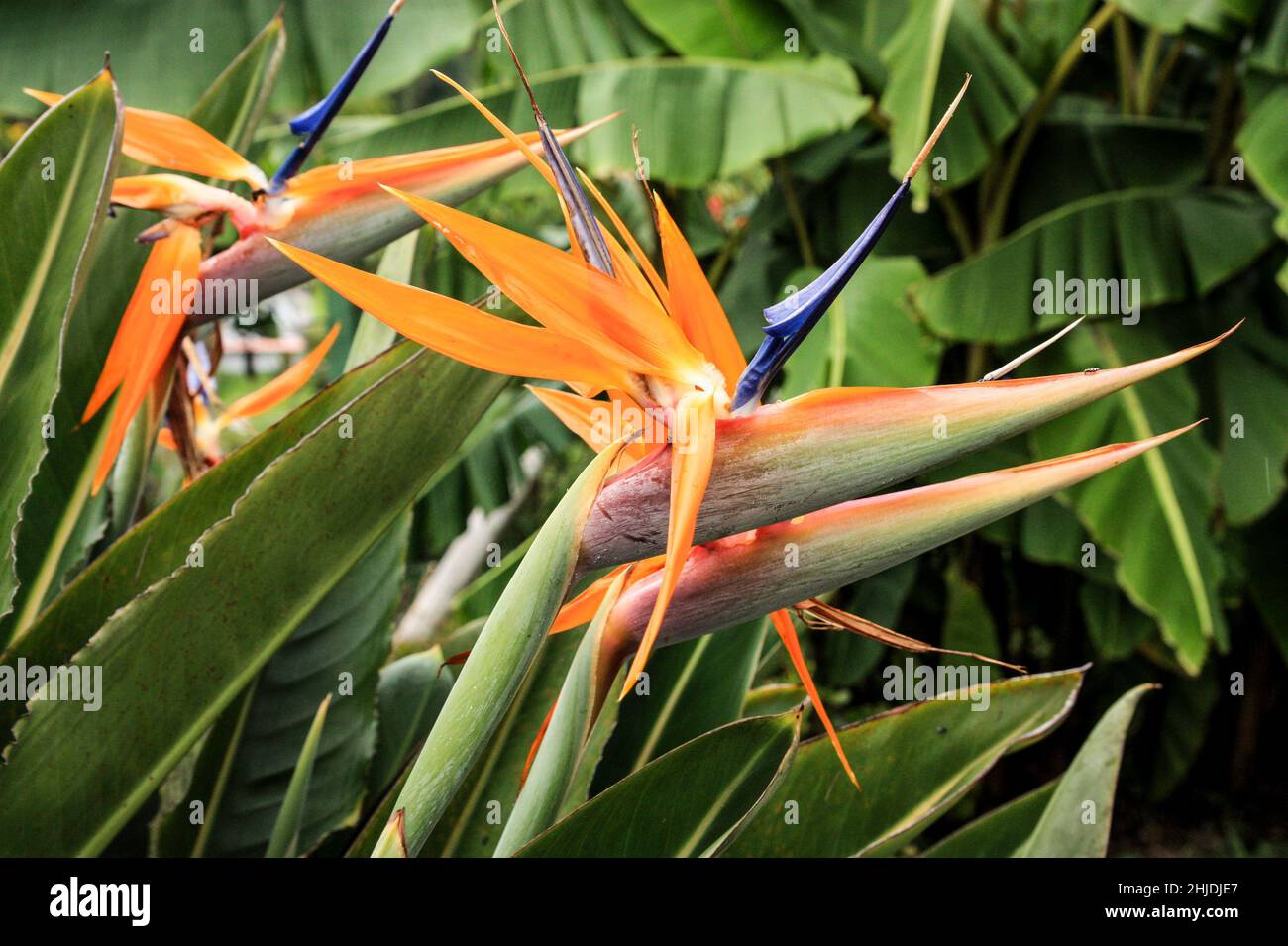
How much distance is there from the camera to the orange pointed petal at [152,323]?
384 mm

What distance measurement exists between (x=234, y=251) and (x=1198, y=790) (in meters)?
2.75

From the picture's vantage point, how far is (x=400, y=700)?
1.80 feet

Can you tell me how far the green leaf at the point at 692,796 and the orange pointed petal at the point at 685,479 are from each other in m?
0.11

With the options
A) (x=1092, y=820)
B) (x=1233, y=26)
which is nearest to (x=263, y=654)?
(x=1092, y=820)

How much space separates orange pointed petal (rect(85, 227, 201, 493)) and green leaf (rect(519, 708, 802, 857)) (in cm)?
22

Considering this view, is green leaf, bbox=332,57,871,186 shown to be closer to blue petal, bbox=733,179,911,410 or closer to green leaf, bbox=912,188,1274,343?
green leaf, bbox=912,188,1274,343

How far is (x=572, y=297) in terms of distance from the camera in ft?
0.84

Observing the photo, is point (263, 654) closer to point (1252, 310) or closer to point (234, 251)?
point (234, 251)

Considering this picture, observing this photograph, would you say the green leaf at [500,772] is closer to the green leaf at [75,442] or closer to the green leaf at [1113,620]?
the green leaf at [75,442]

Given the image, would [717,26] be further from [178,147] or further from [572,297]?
[572,297]

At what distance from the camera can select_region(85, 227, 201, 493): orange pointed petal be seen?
15.1 inches

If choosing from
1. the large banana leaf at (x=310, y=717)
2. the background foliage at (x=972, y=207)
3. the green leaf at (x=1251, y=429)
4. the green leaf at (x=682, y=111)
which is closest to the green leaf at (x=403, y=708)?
the large banana leaf at (x=310, y=717)

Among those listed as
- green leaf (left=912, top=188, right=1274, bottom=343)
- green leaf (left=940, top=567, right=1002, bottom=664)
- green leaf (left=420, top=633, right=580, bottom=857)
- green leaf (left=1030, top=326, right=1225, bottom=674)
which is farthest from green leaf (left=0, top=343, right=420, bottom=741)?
green leaf (left=940, top=567, right=1002, bottom=664)

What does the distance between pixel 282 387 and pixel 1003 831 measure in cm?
41
